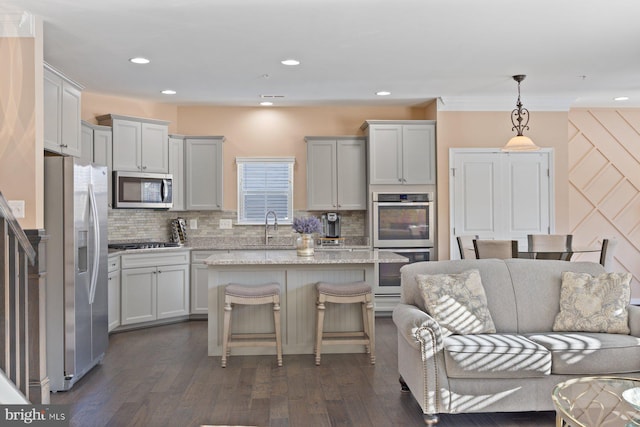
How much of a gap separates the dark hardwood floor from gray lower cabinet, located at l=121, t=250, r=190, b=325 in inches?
31.1

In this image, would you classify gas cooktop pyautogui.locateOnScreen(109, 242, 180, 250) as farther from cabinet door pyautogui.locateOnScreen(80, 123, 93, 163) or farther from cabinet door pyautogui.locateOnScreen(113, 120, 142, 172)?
cabinet door pyautogui.locateOnScreen(80, 123, 93, 163)

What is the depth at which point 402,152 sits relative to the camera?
253 inches

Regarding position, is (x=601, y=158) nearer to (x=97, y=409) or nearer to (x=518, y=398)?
(x=518, y=398)

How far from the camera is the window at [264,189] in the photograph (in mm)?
6848

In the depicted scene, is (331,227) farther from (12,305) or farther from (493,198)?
(12,305)

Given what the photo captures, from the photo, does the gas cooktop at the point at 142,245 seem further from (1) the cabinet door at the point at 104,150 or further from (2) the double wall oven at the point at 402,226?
(2) the double wall oven at the point at 402,226

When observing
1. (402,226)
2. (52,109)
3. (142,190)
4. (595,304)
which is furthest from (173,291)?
(595,304)

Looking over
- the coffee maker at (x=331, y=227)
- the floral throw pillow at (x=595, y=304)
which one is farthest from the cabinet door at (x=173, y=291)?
the floral throw pillow at (x=595, y=304)

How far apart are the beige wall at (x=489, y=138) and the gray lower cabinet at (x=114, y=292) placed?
3.76 m

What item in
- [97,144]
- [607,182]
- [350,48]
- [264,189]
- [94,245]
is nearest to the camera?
[94,245]

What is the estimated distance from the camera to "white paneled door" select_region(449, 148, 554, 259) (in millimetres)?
6402

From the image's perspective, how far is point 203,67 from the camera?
16.3ft

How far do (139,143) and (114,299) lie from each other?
5.95 ft

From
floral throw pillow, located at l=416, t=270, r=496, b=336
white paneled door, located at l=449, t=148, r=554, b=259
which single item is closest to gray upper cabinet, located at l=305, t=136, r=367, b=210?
white paneled door, located at l=449, t=148, r=554, b=259
